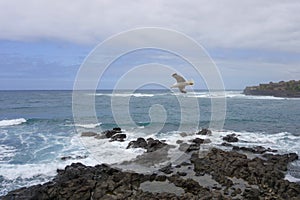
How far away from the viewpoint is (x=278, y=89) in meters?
88.8

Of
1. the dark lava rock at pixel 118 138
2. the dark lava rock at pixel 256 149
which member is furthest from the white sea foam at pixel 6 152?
the dark lava rock at pixel 256 149

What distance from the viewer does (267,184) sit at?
13914 mm

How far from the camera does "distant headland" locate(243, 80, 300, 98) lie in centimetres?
8318

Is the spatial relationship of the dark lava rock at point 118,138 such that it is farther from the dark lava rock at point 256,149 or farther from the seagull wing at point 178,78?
the seagull wing at point 178,78

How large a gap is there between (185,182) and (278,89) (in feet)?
271

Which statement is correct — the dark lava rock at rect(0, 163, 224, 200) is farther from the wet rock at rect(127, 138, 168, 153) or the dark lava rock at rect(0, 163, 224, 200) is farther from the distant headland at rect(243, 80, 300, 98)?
the distant headland at rect(243, 80, 300, 98)

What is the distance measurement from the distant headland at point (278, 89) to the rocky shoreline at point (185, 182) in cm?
7124

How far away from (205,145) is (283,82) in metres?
79.9

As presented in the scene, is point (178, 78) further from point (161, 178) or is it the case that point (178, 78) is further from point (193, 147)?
point (193, 147)

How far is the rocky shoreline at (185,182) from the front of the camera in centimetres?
1249

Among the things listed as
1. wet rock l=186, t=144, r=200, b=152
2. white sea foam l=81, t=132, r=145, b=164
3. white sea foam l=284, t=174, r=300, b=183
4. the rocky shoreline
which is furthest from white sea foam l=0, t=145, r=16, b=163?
white sea foam l=284, t=174, r=300, b=183

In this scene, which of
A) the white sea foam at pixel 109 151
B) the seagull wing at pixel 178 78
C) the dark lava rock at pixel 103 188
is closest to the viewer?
the dark lava rock at pixel 103 188

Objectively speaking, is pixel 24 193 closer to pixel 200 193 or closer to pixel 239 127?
pixel 200 193

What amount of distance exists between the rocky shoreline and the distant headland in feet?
234
